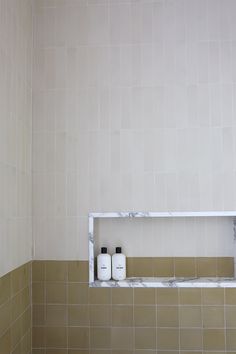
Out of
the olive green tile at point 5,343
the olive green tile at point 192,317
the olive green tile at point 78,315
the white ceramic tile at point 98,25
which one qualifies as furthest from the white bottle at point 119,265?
the white ceramic tile at point 98,25

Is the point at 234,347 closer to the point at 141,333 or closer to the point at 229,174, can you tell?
the point at 141,333

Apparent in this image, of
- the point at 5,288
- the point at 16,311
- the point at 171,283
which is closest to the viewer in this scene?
the point at 5,288

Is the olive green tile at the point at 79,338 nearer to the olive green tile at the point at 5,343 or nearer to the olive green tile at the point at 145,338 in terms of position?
the olive green tile at the point at 145,338

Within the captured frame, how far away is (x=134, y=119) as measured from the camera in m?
2.02

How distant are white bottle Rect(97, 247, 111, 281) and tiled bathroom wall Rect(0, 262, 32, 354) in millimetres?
335

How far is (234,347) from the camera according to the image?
1917 mm

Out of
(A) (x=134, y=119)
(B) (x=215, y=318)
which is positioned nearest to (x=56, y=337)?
(B) (x=215, y=318)

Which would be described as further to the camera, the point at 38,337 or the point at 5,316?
the point at 38,337

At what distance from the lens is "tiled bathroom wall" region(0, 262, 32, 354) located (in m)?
1.58

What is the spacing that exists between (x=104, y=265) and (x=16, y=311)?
45cm

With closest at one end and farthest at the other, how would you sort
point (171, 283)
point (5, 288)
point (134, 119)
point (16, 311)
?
point (5, 288)
point (16, 311)
point (171, 283)
point (134, 119)

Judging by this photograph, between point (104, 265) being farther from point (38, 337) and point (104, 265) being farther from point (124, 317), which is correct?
point (38, 337)

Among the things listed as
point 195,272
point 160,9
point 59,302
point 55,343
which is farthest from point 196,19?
point 55,343

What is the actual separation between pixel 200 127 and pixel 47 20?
940mm
